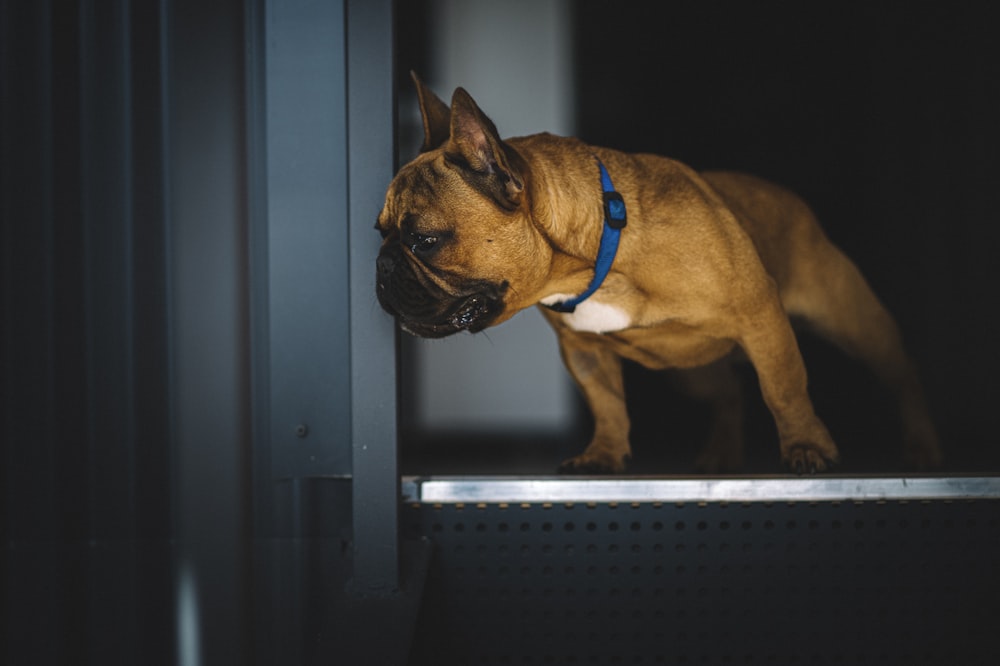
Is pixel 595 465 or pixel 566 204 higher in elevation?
pixel 566 204

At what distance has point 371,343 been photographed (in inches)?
62.4

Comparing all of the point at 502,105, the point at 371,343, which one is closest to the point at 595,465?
the point at 371,343

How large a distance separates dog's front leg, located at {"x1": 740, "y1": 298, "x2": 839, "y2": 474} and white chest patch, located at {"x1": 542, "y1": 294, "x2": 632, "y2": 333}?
29 cm

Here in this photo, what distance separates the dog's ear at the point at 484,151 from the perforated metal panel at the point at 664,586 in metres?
0.66

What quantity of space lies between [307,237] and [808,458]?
1.22m

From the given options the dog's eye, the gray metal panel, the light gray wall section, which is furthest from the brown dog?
the light gray wall section

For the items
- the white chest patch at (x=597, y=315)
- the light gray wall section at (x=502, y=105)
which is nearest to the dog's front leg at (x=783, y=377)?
the white chest patch at (x=597, y=315)

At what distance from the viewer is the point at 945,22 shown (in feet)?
9.63

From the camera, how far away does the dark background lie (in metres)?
2.96

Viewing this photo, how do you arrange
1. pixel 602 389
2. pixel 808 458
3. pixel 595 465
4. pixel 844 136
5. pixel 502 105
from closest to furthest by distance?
pixel 808 458
pixel 595 465
pixel 602 389
pixel 844 136
pixel 502 105

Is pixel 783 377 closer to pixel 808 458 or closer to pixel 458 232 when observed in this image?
pixel 808 458

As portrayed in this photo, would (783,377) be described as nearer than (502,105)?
Yes

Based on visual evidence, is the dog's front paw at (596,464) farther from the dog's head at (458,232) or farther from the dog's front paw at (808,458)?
the dog's head at (458,232)

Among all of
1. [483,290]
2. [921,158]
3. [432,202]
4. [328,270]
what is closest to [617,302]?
[483,290]
